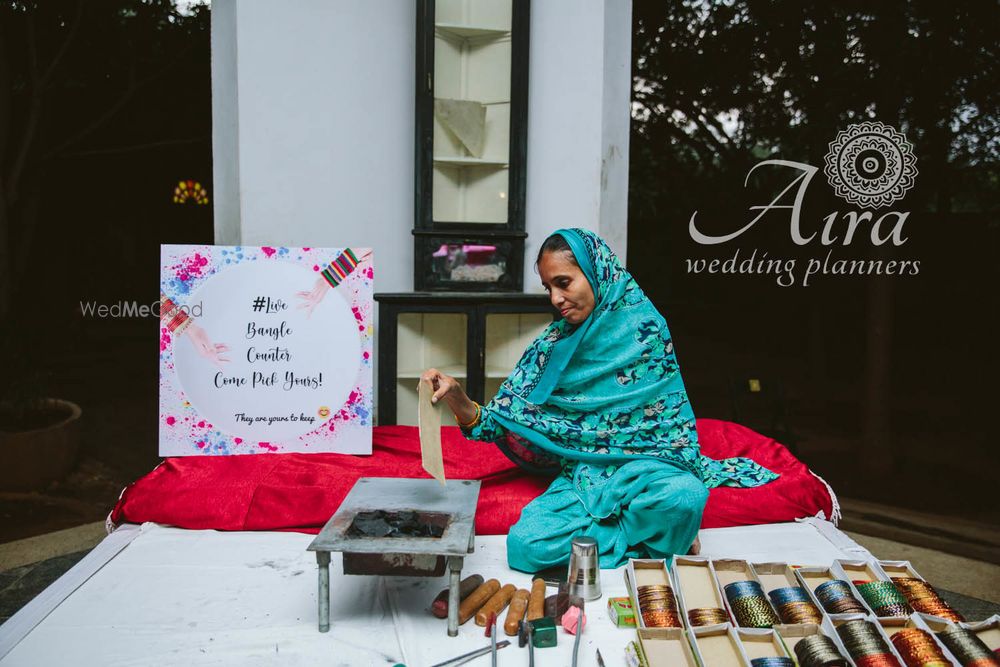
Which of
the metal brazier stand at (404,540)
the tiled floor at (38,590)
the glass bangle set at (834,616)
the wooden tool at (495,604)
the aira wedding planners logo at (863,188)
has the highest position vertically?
the aira wedding planners logo at (863,188)

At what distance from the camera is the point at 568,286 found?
2.27 m

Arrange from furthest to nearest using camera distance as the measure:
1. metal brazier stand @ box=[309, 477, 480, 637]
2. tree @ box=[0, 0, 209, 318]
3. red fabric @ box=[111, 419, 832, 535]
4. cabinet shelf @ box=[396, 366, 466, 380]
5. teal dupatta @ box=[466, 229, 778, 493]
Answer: tree @ box=[0, 0, 209, 318]
cabinet shelf @ box=[396, 366, 466, 380]
red fabric @ box=[111, 419, 832, 535]
teal dupatta @ box=[466, 229, 778, 493]
metal brazier stand @ box=[309, 477, 480, 637]

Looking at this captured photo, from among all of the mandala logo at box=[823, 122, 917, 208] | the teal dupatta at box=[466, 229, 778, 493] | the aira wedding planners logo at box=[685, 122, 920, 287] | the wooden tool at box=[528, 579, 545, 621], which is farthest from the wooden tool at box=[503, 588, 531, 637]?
the mandala logo at box=[823, 122, 917, 208]

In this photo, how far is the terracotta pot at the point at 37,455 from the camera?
394 cm

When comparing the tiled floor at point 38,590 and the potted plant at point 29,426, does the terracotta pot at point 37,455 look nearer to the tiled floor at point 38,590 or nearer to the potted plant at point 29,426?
the potted plant at point 29,426

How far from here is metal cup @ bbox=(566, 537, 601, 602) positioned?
1.95 metres

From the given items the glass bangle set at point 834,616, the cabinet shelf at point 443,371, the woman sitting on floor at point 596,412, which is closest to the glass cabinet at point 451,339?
A: the cabinet shelf at point 443,371

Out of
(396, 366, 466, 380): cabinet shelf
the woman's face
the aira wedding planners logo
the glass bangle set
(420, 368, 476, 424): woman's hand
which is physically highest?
the aira wedding planners logo

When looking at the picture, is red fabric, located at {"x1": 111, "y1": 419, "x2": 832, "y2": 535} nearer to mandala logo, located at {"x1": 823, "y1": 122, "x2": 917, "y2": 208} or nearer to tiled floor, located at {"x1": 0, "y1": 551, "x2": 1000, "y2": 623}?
tiled floor, located at {"x1": 0, "y1": 551, "x2": 1000, "y2": 623}

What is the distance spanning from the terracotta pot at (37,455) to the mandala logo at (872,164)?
4520 millimetres

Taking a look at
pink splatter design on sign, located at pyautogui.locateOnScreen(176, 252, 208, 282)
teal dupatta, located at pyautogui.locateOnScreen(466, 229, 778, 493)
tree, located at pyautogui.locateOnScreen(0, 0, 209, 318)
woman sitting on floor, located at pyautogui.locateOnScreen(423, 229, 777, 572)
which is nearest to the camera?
woman sitting on floor, located at pyautogui.locateOnScreen(423, 229, 777, 572)

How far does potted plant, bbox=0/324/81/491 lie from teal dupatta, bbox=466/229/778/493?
2966 millimetres

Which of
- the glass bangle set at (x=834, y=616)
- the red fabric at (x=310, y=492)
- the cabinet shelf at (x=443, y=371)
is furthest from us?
the cabinet shelf at (x=443, y=371)

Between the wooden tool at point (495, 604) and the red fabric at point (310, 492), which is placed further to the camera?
the red fabric at point (310, 492)
